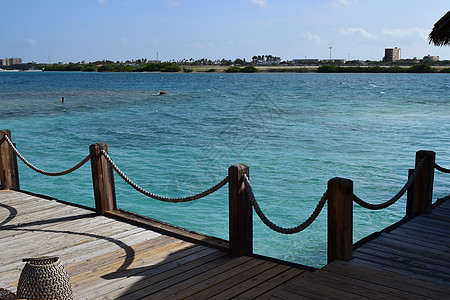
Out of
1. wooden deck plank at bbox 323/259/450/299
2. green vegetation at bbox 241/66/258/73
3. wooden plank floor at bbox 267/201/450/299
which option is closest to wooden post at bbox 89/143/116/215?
wooden plank floor at bbox 267/201/450/299

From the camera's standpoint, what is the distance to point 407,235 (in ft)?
18.9

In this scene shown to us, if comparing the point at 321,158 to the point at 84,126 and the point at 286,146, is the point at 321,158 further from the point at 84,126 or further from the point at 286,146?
the point at 84,126

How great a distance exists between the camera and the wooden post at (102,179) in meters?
6.66

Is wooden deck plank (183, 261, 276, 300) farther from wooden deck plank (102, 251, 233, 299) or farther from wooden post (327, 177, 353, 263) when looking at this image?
wooden post (327, 177, 353, 263)

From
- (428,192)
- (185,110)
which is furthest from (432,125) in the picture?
(428,192)

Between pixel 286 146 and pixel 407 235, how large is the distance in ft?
47.3

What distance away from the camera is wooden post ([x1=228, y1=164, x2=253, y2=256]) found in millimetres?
5035

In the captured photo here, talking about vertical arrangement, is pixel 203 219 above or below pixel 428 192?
below

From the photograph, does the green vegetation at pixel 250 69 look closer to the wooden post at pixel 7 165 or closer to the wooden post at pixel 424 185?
the wooden post at pixel 7 165

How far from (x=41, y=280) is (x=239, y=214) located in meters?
2.25

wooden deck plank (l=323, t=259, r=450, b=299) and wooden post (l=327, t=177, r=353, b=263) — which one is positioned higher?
wooden post (l=327, t=177, r=353, b=263)

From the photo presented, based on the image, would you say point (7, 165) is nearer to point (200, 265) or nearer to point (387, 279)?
point (200, 265)

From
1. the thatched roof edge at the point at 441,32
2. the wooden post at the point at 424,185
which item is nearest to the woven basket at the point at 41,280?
the wooden post at the point at 424,185

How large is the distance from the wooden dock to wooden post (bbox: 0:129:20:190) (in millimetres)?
1895
